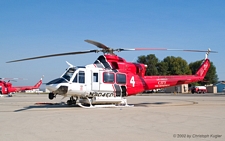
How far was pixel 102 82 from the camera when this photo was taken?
17.1 metres

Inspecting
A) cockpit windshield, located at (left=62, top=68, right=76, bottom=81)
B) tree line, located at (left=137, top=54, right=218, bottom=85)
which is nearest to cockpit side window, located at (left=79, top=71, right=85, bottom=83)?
cockpit windshield, located at (left=62, top=68, right=76, bottom=81)

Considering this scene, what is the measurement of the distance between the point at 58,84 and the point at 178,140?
10.2 m

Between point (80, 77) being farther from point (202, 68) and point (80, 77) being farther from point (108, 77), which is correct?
point (202, 68)

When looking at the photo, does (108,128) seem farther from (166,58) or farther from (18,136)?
(166,58)

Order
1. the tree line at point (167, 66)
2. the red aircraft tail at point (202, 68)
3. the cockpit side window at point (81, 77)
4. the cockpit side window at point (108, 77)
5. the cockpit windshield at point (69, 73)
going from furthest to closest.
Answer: the tree line at point (167, 66)
the red aircraft tail at point (202, 68)
the cockpit side window at point (108, 77)
the cockpit side window at point (81, 77)
the cockpit windshield at point (69, 73)

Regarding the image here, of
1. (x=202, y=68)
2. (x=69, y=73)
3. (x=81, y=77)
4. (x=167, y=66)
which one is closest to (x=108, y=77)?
(x=81, y=77)

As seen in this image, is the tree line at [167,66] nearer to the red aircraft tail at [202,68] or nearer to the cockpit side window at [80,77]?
the red aircraft tail at [202,68]

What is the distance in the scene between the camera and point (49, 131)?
7742mm

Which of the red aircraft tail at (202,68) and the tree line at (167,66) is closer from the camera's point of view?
the red aircraft tail at (202,68)

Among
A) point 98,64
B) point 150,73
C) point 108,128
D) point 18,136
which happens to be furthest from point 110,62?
point 150,73

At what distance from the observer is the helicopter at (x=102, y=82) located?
52.0 ft

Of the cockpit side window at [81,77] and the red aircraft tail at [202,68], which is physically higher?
the red aircraft tail at [202,68]

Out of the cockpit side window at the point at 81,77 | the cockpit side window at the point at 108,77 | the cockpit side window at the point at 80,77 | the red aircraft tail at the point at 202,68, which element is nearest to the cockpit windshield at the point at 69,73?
the cockpit side window at the point at 80,77

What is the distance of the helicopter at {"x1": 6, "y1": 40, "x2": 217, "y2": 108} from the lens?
15859 mm
